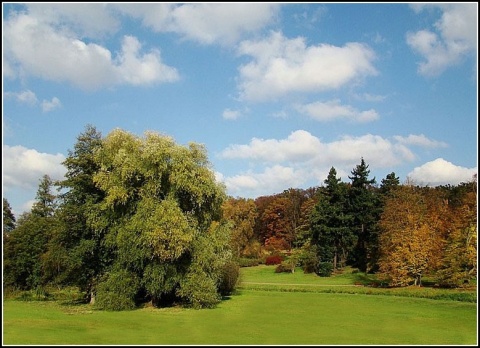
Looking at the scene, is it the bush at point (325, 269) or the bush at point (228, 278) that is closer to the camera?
the bush at point (228, 278)

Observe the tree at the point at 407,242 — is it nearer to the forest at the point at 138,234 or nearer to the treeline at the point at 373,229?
the treeline at the point at 373,229

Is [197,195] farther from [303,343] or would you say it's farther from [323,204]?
[323,204]

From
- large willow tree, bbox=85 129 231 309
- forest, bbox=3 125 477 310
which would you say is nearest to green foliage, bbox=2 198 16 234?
forest, bbox=3 125 477 310

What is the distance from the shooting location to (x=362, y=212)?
70438 millimetres

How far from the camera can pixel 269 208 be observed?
9969 centimetres

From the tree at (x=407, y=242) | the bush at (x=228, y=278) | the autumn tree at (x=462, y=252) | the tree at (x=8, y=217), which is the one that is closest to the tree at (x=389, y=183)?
the tree at (x=407, y=242)

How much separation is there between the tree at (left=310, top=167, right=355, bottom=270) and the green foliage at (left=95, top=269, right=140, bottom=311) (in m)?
42.1

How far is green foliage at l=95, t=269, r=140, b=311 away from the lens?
31.3 meters

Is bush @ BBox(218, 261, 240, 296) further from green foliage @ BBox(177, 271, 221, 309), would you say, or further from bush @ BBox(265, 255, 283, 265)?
bush @ BBox(265, 255, 283, 265)

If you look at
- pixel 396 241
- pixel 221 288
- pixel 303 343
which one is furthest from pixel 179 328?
pixel 396 241

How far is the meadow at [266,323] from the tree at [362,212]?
2650cm

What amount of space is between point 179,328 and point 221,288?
63.6 feet

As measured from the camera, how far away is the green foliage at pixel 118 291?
3130 cm

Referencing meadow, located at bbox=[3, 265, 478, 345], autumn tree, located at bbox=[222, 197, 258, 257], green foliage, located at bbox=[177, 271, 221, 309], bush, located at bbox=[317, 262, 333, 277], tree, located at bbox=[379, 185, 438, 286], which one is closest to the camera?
meadow, located at bbox=[3, 265, 478, 345]
